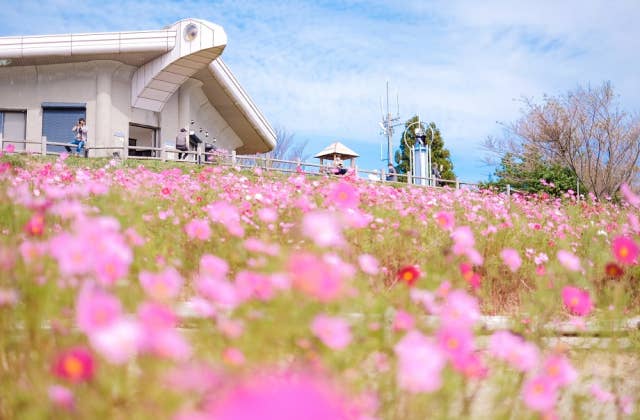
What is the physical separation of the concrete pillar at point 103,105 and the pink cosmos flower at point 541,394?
19.9 metres

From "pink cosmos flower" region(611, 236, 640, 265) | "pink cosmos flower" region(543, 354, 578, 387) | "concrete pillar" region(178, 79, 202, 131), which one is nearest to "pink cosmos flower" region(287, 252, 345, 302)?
"pink cosmos flower" region(543, 354, 578, 387)

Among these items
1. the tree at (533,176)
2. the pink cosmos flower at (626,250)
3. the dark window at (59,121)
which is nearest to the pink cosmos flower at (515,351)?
the pink cosmos flower at (626,250)

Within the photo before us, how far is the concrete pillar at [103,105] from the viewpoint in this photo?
1905cm

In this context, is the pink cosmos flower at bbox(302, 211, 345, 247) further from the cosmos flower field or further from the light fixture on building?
the light fixture on building

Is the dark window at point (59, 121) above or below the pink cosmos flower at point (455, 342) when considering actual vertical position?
above

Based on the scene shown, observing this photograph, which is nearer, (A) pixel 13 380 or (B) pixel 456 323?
(B) pixel 456 323

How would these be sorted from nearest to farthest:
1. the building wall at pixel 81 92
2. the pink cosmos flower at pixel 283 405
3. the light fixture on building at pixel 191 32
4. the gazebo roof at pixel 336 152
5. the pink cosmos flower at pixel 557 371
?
the pink cosmos flower at pixel 283 405
the pink cosmos flower at pixel 557 371
the light fixture on building at pixel 191 32
the building wall at pixel 81 92
the gazebo roof at pixel 336 152

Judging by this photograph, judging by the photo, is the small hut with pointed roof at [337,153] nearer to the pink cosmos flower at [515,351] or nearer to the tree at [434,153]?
the tree at [434,153]

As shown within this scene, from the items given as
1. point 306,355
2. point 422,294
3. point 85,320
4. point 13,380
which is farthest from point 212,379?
point 13,380

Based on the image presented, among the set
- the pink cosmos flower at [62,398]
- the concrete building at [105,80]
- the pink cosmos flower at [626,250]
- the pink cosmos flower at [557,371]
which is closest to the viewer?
the pink cosmos flower at [62,398]

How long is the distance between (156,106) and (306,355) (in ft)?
67.3

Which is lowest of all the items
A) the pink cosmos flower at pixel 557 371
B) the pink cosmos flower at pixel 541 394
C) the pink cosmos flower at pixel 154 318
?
the pink cosmos flower at pixel 541 394

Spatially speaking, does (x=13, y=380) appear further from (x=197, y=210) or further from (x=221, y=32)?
(x=221, y=32)

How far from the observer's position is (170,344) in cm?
100
